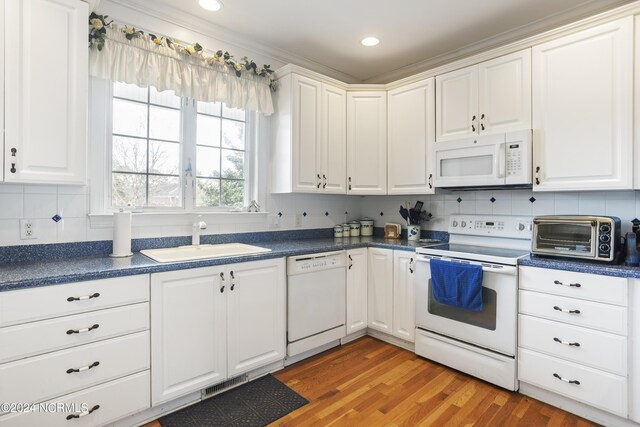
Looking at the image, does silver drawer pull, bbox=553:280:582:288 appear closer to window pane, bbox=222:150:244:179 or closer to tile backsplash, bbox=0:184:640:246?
tile backsplash, bbox=0:184:640:246

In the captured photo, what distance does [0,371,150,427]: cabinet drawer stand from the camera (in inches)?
61.3

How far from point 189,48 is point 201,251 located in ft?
4.90

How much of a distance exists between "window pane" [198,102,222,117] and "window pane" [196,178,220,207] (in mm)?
553

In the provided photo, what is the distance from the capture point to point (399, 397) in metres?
2.20

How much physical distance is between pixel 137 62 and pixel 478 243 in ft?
9.58

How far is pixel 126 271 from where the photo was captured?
1791 mm

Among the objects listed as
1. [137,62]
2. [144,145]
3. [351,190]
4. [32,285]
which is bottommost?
[32,285]

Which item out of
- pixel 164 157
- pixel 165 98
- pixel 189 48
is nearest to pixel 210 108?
pixel 165 98

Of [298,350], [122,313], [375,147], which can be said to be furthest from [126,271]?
[375,147]

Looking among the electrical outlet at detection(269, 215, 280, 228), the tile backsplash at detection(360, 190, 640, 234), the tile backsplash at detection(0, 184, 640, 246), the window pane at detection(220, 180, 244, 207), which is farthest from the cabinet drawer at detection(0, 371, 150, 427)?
the tile backsplash at detection(360, 190, 640, 234)

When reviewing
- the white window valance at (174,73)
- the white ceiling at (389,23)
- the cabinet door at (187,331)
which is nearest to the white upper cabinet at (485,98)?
the white ceiling at (389,23)

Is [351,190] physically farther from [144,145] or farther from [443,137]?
[144,145]

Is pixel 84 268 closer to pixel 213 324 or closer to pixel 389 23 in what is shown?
pixel 213 324

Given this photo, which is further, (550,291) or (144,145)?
(144,145)
